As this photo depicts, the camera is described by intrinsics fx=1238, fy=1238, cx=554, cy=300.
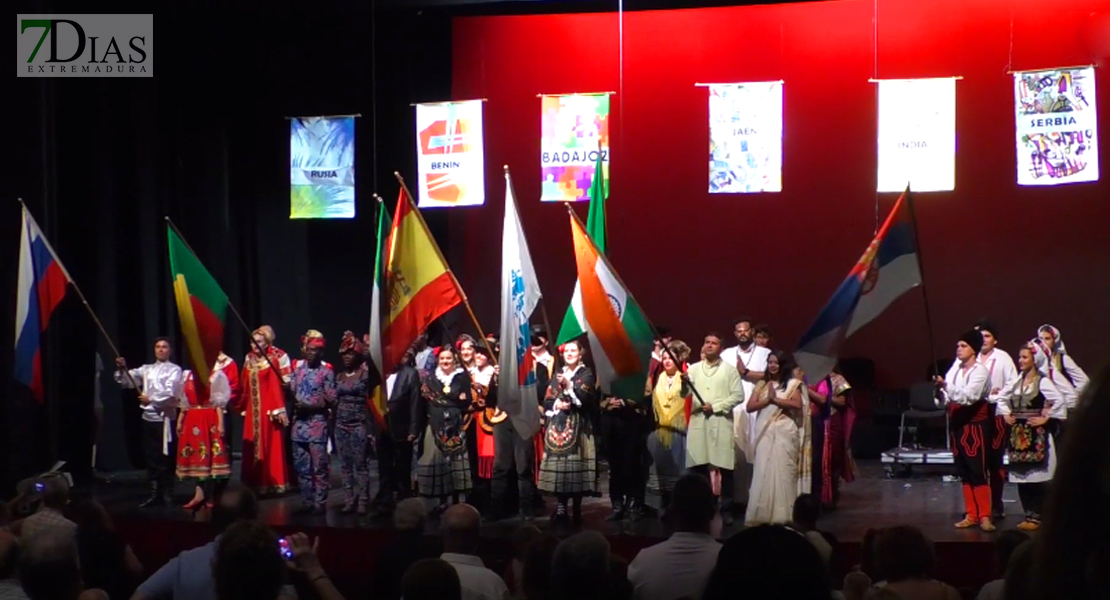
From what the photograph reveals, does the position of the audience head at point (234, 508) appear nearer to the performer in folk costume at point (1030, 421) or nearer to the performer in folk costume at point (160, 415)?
the performer in folk costume at point (1030, 421)

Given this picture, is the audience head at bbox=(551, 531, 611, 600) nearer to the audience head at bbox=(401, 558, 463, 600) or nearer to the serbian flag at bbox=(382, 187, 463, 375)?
the audience head at bbox=(401, 558, 463, 600)

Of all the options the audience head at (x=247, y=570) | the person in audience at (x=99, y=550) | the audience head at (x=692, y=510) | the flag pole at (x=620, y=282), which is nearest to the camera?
the audience head at (x=247, y=570)

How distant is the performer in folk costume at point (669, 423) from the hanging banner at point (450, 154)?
3.57m

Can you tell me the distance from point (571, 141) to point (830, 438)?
4.08 m

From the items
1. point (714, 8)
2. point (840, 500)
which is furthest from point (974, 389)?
point (714, 8)

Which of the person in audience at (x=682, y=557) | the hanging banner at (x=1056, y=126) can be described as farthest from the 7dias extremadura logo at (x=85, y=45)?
the person in audience at (x=682, y=557)

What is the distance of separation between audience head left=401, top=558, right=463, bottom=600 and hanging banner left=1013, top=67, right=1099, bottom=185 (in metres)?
9.72

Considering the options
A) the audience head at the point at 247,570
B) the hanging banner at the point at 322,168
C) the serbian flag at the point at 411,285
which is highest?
the hanging banner at the point at 322,168

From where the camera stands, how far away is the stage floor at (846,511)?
8.94m

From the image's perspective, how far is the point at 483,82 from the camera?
13555 mm

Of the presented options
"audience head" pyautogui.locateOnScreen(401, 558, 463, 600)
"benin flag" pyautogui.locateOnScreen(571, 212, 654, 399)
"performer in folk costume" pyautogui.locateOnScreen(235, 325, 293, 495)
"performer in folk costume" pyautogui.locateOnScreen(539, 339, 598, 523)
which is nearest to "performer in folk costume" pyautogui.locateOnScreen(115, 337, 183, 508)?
"performer in folk costume" pyautogui.locateOnScreen(235, 325, 293, 495)

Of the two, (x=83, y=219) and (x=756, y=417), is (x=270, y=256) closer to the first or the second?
(x=83, y=219)

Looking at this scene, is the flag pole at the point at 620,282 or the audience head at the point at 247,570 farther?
the flag pole at the point at 620,282

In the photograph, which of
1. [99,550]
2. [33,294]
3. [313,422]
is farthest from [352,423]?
[99,550]
